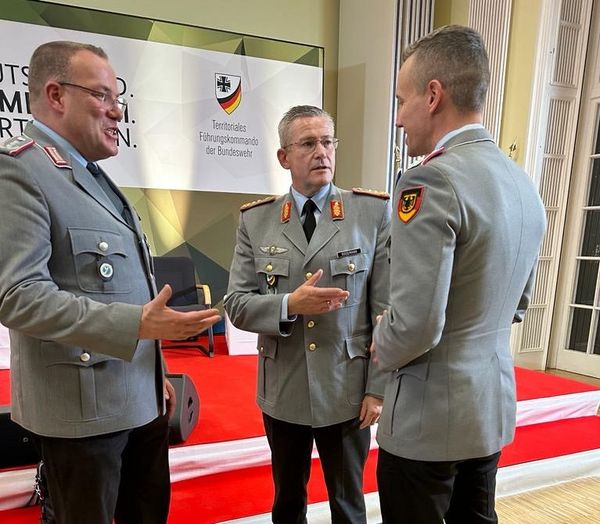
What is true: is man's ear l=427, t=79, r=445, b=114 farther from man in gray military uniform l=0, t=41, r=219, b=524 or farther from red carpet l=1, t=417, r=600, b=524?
red carpet l=1, t=417, r=600, b=524

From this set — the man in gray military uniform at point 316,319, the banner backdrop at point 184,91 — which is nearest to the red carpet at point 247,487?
the man in gray military uniform at point 316,319

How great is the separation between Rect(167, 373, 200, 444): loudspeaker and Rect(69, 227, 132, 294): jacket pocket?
1.17m

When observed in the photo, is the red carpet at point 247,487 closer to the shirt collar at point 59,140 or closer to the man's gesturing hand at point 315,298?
the man's gesturing hand at point 315,298

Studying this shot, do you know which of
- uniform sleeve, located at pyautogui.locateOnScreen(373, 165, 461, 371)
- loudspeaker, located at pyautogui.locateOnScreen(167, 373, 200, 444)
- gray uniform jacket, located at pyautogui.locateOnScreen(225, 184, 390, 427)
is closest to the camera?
uniform sleeve, located at pyautogui.locateOnScreen(373, 165, 461, 371)

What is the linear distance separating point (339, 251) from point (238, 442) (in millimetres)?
1288

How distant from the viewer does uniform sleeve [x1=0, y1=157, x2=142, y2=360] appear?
3.15 ft

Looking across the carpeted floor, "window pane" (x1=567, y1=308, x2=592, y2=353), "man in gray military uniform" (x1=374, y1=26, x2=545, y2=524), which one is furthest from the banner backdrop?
"man in gray military uniform" (x1=374, y1=26, x2=545, y2=524)

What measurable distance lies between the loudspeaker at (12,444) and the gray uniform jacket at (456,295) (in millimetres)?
1619

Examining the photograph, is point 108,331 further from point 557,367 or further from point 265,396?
point 557,367

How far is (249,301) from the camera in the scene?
4.58 ft

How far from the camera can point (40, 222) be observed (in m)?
1.00

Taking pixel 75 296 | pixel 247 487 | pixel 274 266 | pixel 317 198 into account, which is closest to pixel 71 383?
pixel 75 296

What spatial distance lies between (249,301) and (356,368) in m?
0.39

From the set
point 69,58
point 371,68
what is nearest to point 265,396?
point 69,58
